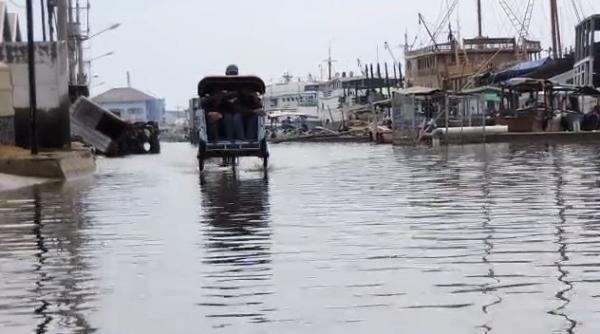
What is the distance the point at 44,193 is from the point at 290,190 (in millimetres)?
4029

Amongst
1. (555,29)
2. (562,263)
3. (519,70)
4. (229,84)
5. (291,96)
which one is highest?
(555,29)

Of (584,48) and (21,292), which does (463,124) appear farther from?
(21,292)

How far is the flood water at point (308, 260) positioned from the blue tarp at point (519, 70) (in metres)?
47.8

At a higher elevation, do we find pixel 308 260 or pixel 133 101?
pixel 133 101

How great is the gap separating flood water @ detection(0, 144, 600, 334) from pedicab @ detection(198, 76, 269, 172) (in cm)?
466

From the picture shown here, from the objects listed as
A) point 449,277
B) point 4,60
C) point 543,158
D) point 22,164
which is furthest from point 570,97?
point 449,277

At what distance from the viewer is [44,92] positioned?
27.6 meters

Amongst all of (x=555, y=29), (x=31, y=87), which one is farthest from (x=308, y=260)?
(x=555, y=29)

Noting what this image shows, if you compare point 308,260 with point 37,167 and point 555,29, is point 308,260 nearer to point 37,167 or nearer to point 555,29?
point 37,167

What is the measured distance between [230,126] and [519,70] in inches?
1777

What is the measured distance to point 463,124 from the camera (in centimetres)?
4259

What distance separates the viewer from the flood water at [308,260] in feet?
19.8

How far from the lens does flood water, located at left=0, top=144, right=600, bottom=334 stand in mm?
6027

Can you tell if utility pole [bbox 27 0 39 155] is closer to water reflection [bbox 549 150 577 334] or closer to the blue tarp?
water reflection [bbox 549 150 577 334]
